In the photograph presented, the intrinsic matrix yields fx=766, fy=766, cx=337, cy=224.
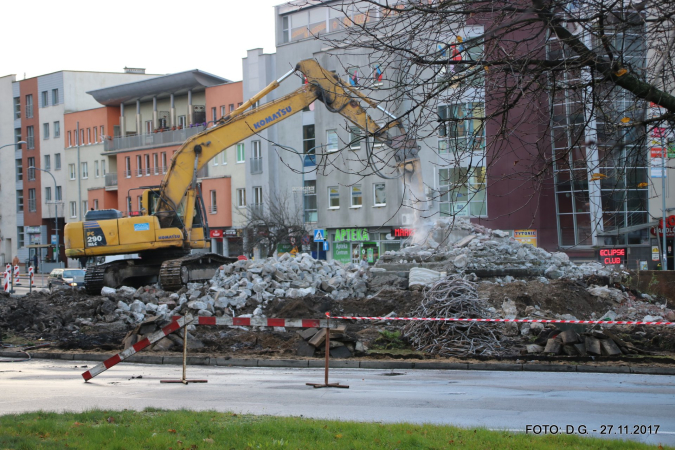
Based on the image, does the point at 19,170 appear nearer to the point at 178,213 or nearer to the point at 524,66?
→ the point at 178,213

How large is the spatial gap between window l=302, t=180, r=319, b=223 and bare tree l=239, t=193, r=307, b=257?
1.22m

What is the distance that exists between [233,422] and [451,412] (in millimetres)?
2594

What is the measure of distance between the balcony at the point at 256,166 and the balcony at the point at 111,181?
18.4 meters

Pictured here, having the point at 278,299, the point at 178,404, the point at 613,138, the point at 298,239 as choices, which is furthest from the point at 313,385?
the point at 298,239

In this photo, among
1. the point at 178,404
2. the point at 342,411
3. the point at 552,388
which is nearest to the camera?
the point at 342,411

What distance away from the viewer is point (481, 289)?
2033cm

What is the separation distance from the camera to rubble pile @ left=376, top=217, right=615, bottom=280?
23.8 meters

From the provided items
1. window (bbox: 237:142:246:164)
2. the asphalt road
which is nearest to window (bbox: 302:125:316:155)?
window (bbox: 237:142:246:164)

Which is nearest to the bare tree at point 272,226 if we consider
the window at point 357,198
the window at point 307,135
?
the window at point 357,198

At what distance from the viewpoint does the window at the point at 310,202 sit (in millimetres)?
56594

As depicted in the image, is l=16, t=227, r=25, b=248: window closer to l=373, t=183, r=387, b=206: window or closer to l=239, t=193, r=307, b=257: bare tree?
l=239, t=193, r=307, b=257: bare tree

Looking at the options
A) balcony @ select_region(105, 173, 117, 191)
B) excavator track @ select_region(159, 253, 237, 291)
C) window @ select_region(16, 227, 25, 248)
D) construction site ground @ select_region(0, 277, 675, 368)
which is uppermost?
balcony @ select_region(105, 173, 117, 191)

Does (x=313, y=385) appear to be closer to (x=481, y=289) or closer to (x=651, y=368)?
(x=651, y=368)

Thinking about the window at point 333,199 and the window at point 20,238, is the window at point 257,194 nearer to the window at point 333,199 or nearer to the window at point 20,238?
the window at point 333,199
